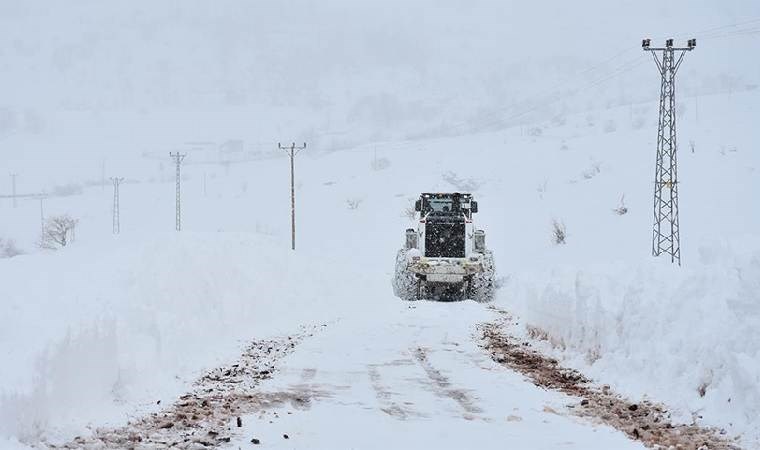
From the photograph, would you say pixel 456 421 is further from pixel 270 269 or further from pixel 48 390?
pixel 270 269

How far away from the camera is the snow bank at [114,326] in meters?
7.94

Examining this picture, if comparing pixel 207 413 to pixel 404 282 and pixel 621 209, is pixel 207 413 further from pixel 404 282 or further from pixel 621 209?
pixel 621 209

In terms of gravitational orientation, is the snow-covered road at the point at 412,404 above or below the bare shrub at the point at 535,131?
below

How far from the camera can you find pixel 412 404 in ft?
31.7

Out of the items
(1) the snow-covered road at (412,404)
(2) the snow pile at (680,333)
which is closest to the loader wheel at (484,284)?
(1) the snow-covered road at (412,404)

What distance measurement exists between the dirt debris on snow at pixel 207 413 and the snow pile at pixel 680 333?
4.24m

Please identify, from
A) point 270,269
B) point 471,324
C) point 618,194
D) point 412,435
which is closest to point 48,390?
point 412,435

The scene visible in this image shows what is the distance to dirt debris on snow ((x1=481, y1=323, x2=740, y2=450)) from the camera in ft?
25.3

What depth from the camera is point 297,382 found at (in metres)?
11.3

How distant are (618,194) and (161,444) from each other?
207ft

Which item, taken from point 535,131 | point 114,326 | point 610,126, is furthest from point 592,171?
point 114,326

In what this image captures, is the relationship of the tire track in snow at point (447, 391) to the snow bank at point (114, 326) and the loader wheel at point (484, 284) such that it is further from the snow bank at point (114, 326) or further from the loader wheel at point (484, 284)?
the loader wheel at point (484, 284)

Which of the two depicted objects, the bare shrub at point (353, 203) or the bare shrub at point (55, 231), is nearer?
the bare shrub at point (353, 203)

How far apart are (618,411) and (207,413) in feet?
15.4
